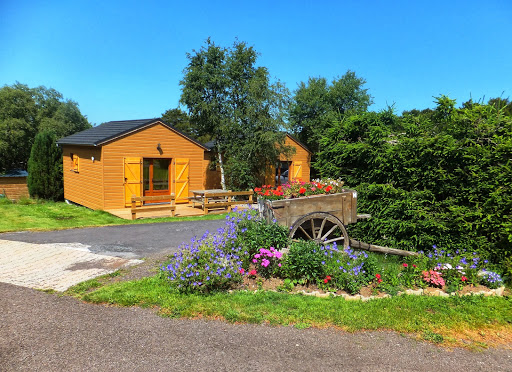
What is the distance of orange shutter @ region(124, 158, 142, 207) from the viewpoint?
1635cm

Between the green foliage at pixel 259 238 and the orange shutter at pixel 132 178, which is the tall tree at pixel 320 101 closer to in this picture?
the orange shutter at pixel 132 178

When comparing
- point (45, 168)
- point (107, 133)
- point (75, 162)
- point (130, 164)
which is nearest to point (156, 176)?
point (130, 164)

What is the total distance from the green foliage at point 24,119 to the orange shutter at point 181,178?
63.8 feet

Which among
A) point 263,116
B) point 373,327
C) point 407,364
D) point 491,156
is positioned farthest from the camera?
point 263,116

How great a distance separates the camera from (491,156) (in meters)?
5.82

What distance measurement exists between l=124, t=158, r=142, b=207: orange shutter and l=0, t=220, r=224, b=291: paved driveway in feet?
14.9

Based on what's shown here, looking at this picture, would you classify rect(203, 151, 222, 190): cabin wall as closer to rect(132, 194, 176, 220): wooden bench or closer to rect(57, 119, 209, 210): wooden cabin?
rect(57, 119, 209, 210): wooden cabin

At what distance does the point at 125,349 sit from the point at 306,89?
1105 inches

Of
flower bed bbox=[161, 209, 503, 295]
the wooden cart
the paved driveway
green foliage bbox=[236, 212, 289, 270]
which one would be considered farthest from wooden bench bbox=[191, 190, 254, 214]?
flower bed bbox=[161, 209, 503, 295]

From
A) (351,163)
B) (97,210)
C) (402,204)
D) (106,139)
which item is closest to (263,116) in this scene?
(106,139)

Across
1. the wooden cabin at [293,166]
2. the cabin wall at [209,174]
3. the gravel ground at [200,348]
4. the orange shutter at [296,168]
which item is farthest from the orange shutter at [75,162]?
the gravel ground at [200,348]

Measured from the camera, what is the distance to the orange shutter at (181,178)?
709 inches

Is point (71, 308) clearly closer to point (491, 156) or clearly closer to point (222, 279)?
point (222, 279)

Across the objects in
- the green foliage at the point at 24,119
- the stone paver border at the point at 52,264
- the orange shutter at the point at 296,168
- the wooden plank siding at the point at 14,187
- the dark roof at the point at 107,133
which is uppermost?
the green foliage at the point at 24,119
